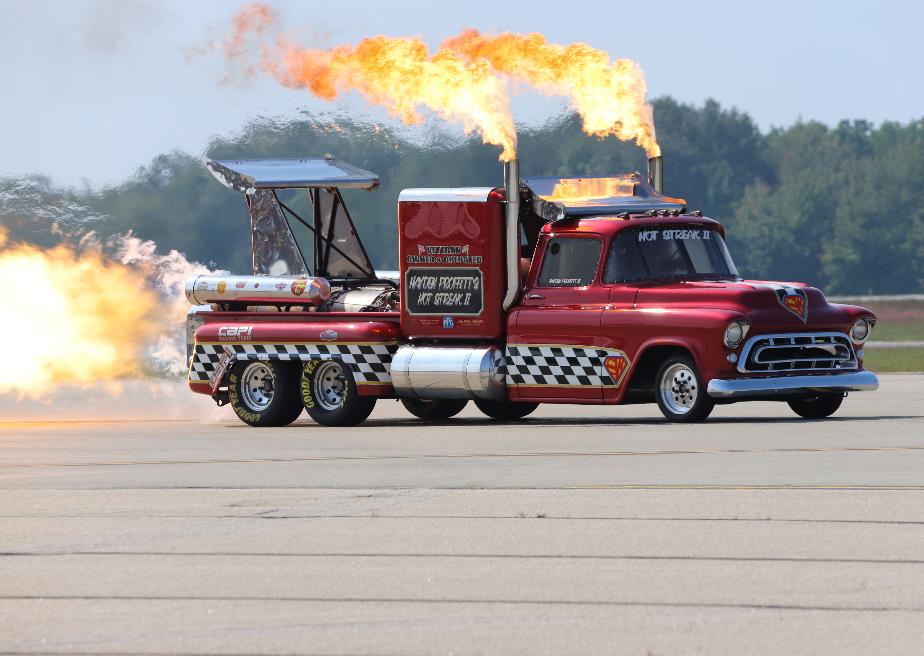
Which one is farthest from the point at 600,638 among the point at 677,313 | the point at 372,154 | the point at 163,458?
the point at 372,154

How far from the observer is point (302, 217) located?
2544cm

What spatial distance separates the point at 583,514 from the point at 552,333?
881 centimetres

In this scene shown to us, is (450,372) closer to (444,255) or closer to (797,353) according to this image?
(444,255)

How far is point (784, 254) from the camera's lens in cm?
10988

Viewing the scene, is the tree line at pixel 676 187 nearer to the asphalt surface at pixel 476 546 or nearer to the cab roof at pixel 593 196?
the cab roof at pixel 593 196

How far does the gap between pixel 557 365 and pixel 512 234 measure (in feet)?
5.57

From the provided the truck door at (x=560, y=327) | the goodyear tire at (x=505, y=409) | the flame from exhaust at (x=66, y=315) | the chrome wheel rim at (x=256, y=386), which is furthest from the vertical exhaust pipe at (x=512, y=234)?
the flame from exhaust at (x=66, y=315)

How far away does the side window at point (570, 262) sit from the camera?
21.7 m

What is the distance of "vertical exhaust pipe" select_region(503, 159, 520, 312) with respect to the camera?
72.2ft

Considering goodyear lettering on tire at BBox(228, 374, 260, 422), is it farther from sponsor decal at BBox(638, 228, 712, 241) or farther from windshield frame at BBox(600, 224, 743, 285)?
sponsor decal at BBox(638, 228, 712, 241)

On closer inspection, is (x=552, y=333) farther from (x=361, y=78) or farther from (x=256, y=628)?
(x=256, y=628)

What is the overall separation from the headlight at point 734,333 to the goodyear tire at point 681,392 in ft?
1.81

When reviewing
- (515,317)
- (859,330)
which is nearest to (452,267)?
(515,317)

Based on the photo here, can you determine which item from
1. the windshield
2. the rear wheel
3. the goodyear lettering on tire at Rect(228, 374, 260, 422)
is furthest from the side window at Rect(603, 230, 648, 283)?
the goodyear lettering on tire at Rect(228, 374, 260, 422)
